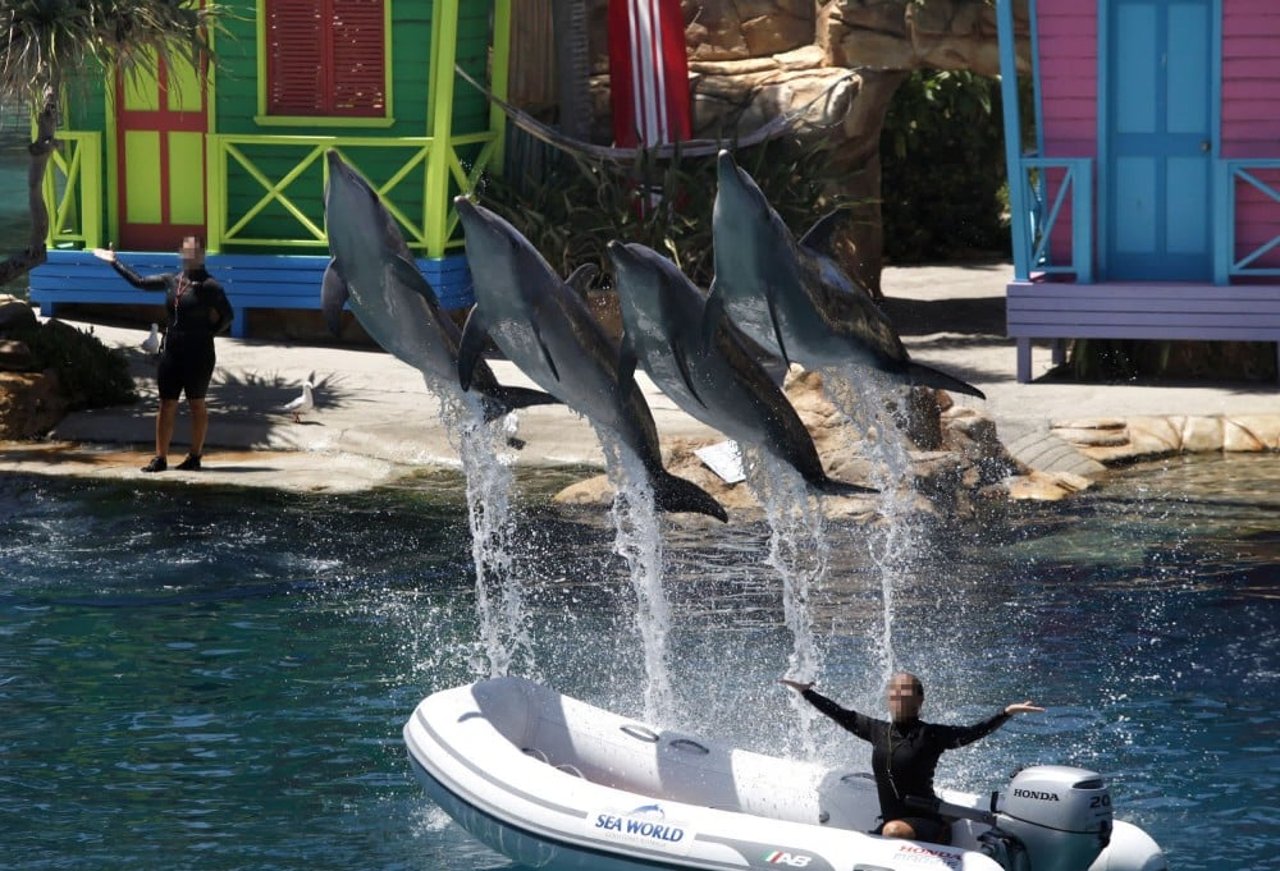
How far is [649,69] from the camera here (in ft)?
70.2

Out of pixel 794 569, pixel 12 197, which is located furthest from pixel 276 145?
pixel 12 197

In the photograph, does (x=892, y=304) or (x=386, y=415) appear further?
(x=892, y=304)

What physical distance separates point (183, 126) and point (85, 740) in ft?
34.7

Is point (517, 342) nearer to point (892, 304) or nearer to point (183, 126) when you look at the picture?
point (183, 126)

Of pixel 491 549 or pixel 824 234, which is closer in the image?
pixel 824 234

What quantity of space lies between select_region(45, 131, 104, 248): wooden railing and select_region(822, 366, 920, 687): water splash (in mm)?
8496

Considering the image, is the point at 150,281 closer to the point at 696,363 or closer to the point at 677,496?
the point at 677,496

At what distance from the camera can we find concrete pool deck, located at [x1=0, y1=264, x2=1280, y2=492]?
16.8 m

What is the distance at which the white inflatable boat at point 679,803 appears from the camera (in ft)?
28.8

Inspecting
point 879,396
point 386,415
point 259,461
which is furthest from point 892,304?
point 879,396

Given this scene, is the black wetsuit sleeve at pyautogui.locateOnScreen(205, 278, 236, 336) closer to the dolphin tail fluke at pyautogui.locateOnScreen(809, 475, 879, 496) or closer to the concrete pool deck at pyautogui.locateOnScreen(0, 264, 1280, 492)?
the concrete pool deck at pyautogui.locateOnScreen(0, 264, 1280, 492)

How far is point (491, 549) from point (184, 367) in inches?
144

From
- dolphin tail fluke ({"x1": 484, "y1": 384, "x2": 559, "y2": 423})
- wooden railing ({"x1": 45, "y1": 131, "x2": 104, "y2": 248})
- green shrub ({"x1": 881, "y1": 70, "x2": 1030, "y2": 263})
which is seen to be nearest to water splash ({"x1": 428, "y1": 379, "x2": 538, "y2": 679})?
dolphin tail fluke ({"x1": 484, "y1": 384, "x2": 559, "y2": 423})

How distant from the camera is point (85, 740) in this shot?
37.5 ft
